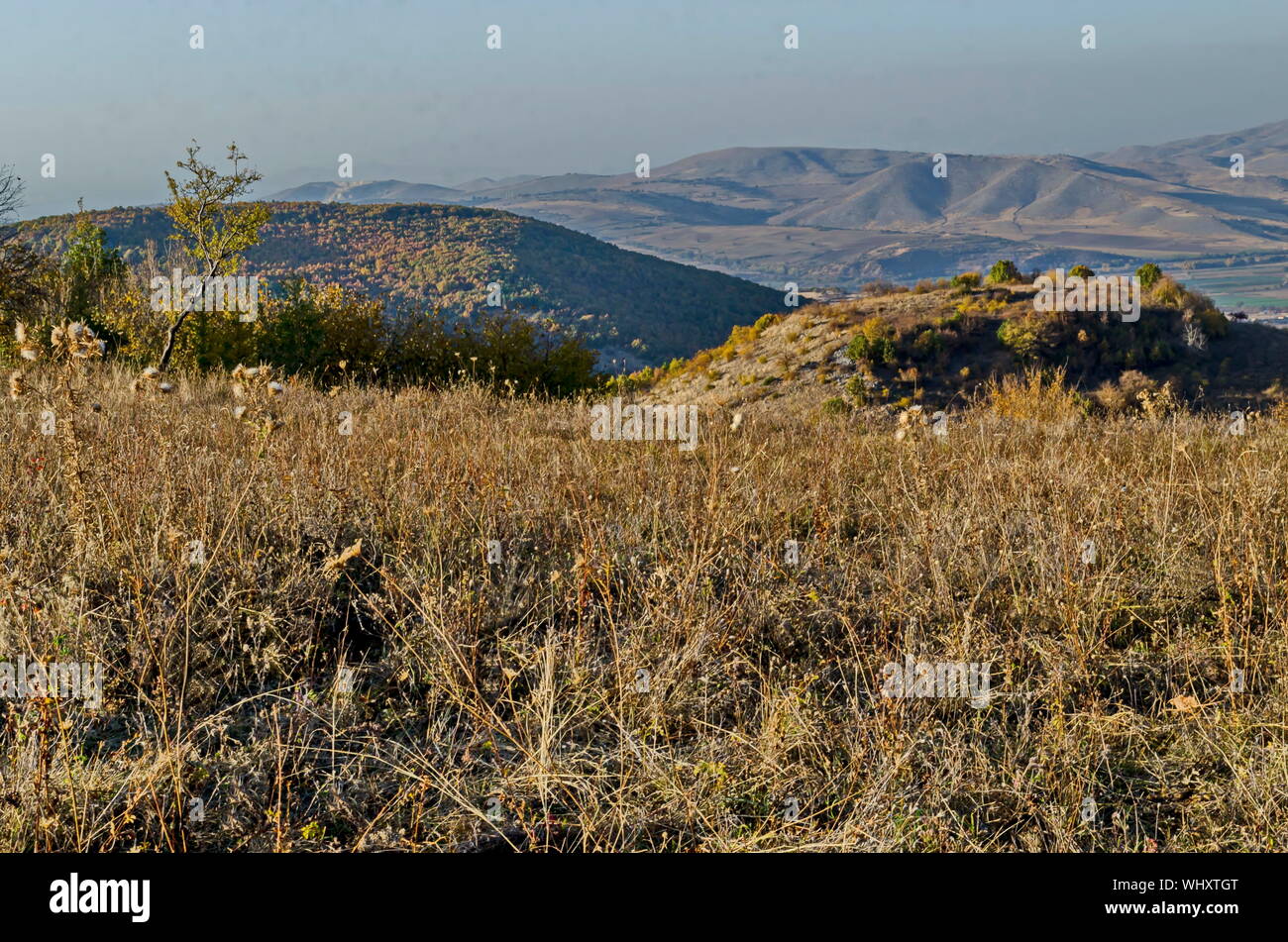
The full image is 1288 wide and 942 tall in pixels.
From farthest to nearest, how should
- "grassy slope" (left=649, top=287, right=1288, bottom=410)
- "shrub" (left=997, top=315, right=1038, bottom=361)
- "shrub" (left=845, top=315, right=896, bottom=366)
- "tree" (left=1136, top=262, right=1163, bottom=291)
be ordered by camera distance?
"tree" (left=1136, top=262, right=1163, bottom=291) → "shrub" (left=997, top=315, right=1038, bottom=361) → "shrub" (left=845, top=315, right=896, bottom=366) → "grassy slope" (left=649, top=287, right=1288, bottom=410)

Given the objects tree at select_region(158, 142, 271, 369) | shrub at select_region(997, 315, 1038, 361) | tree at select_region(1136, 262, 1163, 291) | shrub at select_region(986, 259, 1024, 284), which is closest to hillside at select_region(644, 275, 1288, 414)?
shrub at select_region(997, 315, 1038, 361)

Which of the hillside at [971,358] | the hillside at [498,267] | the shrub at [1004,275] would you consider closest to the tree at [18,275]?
the hillside at [971,358]

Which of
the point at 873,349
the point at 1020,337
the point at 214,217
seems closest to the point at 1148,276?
the point at 1020,337

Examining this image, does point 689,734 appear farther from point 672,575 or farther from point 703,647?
point 672,575

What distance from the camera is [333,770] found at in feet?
8.07

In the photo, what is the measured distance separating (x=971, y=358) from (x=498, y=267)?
59253 mm

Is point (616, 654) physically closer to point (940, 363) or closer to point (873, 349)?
point (873, 349)

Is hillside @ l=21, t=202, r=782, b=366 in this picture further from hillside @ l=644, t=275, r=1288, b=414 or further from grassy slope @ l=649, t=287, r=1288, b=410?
hillside @ l=644, t=275, r=1288, b=414

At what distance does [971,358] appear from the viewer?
60.4 ft

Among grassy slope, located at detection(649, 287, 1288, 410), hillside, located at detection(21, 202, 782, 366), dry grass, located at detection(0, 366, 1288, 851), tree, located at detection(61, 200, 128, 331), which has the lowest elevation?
dry grass, located at detection(0, 366, 1288, 851)

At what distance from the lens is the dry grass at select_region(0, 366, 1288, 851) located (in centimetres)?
228

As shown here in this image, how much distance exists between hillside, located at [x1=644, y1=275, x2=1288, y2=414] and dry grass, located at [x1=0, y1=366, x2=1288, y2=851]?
487 inches

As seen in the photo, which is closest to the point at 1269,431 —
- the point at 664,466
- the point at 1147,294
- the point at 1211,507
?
the point at 1211,507

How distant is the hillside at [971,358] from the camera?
1742cm
